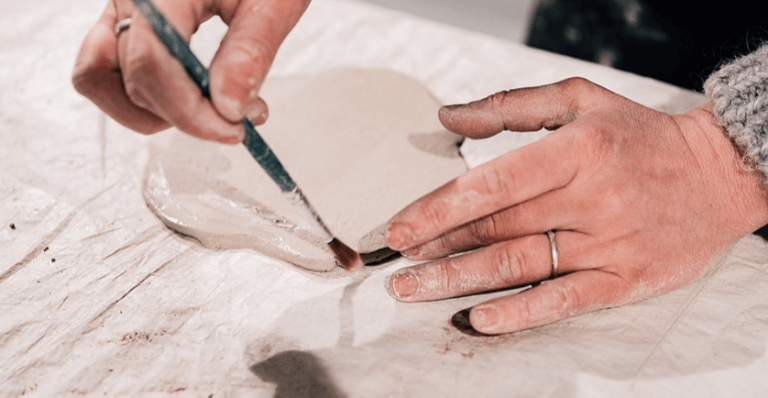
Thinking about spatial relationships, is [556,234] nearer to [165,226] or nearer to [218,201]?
Result: [218,201]

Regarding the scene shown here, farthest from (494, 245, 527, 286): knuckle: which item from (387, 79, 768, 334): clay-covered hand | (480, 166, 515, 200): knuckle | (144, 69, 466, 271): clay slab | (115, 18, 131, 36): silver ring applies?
(115, 18, 131, 36): silver ring

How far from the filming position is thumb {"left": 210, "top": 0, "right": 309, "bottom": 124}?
0.69 meters

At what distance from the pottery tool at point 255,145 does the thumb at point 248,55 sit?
25mm

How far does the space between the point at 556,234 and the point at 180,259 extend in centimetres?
72

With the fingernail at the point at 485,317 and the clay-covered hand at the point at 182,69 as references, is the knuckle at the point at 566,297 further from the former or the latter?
the clay-covered hand at the point at 182,69

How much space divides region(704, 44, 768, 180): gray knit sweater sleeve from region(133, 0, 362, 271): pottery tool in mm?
718

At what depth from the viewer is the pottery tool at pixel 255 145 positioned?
655mm

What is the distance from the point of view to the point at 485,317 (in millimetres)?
811

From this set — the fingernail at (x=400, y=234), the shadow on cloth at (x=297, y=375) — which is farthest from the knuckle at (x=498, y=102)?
the shadow on cloth at (x=297, y=375)

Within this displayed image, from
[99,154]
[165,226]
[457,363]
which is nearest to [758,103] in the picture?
[457,363]

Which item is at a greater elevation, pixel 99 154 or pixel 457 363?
pixel 99 154

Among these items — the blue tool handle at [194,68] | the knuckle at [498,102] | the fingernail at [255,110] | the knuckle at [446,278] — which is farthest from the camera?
the knuckle at [498,102]

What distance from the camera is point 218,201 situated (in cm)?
105

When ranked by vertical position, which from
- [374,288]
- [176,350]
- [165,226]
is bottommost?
[374,288]
